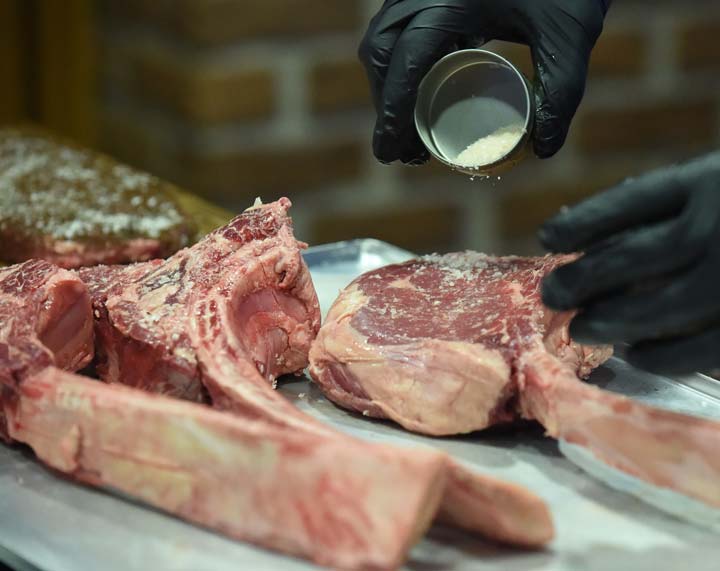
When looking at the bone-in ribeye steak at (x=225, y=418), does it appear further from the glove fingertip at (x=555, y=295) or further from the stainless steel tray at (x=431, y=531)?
the glove fingertip at (x=555, y=295)

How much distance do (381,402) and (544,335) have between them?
293 mm

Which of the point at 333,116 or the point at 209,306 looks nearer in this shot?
the point at 209,306

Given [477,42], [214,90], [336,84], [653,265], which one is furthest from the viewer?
[336,84]

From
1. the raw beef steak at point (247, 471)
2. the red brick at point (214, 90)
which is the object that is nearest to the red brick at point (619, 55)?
the red brick at point (214, 90)

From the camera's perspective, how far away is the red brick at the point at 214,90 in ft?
13.1

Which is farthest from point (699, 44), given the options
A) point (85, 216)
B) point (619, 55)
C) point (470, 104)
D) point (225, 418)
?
point (225, 418)

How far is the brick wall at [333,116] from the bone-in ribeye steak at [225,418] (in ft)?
6.41

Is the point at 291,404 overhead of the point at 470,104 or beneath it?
beneath

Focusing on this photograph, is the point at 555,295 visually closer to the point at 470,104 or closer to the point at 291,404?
the point at 291,404

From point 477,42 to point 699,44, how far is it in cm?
223

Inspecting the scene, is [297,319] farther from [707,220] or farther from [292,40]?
[292,40]

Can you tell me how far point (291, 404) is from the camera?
69.8 inches

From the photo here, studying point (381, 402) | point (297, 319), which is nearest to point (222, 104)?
point (297, 319)

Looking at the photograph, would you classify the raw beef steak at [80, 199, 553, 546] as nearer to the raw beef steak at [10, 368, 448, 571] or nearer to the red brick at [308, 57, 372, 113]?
the raw beef steak at [10, 368, 448, 571]
